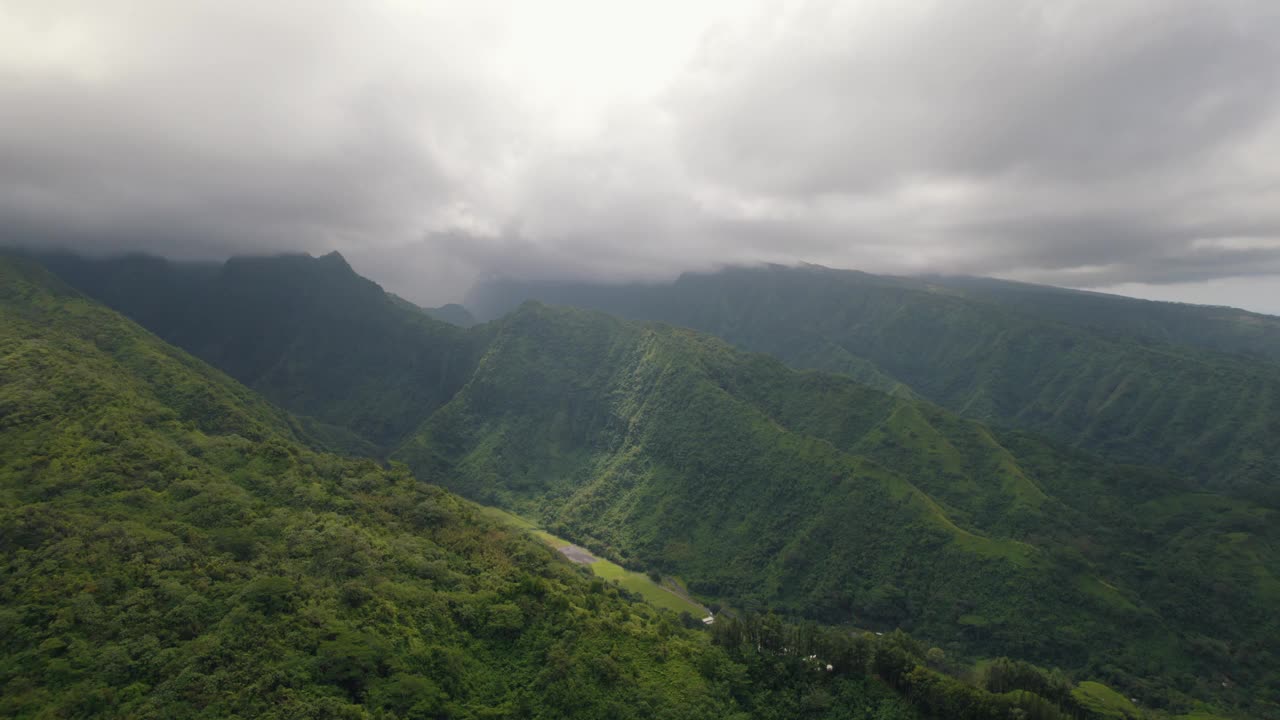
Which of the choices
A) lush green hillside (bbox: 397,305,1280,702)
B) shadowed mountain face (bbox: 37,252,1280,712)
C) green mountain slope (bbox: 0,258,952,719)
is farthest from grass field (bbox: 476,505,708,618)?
green mountain slope (bbox: 0,258,952,719)

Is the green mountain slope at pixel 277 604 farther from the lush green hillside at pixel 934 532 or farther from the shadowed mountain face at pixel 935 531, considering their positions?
the lush green hillside at pixel 934 532

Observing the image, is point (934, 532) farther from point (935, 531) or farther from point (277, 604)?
point (277, 604)

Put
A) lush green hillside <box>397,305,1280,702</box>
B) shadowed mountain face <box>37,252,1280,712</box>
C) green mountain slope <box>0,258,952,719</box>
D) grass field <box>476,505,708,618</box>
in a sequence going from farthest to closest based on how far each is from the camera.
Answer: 1. grass field <box>476,505,708,618</box>
2. shadowed mountain face <box>37,252,1280,712</box>
3. lush green hillside <box>397,305,1280,702</box>
4. green mountain slope <box>0,258,952,719</box>

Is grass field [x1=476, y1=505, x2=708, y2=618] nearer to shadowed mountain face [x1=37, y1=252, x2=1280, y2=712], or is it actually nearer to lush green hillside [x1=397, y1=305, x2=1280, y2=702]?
lush green hillside [x1=397, y1=305, x2=1280, y2=702]

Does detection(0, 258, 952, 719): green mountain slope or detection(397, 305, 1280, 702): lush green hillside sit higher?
detection(0, 258, 952, 719): green mountain slope

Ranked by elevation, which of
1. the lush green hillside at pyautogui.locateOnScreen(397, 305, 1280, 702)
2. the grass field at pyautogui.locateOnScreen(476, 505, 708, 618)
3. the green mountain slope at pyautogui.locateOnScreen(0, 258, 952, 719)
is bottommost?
the grass field at pyautogui.locateOnScreen(476, 505, 708, 618)

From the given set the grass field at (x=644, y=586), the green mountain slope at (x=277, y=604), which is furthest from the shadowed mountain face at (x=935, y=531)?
the green mountain slope at (x=277, y=604)
